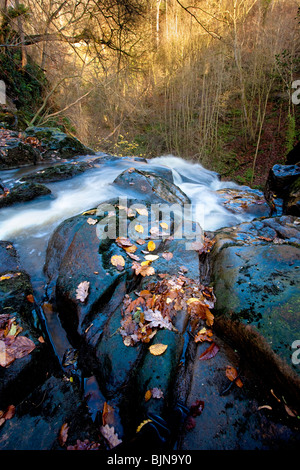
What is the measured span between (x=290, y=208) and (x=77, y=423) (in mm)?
5766

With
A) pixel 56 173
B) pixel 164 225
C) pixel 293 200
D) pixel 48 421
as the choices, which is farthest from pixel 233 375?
pixel 56 173

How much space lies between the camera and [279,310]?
6.00 feet

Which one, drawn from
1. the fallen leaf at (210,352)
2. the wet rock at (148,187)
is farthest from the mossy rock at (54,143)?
the fallen leaf at (210,352)

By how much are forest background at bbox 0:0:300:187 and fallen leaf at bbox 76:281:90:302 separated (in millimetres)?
8235

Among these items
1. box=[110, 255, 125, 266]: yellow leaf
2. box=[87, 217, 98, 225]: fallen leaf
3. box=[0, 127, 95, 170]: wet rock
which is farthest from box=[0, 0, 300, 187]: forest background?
box=[110, 255, 125, 266]: yellow leaf

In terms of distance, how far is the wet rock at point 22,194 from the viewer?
4148 millimetres

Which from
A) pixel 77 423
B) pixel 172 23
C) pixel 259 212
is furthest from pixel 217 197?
pixel 172 23

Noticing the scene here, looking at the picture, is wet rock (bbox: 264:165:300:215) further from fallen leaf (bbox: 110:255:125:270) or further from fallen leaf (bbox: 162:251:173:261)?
fallen leaf (bbox: 110:255:125:270)

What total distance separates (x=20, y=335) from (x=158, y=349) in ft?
4.27

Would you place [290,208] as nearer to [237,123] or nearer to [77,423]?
[77,423]

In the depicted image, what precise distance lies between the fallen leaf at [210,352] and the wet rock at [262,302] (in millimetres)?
161

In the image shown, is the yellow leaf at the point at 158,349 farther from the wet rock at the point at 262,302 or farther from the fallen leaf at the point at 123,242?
the fallen leaf at the point at 123,242

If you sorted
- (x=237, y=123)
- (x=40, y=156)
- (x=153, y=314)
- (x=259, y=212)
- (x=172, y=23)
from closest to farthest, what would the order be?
(x=153, y=314)
(x=259, y=212)
(x=40, y=156)
(x=172, y=23)
(x=237, y=123)

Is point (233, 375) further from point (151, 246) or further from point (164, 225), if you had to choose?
point (164, 225)
